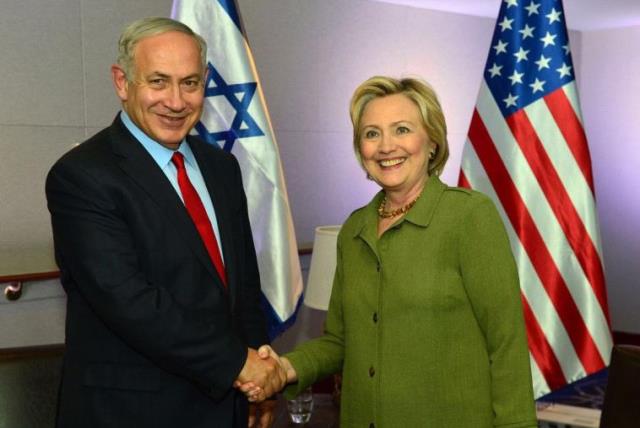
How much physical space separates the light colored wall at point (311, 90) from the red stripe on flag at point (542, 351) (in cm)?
184

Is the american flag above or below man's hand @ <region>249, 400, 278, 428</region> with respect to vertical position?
above

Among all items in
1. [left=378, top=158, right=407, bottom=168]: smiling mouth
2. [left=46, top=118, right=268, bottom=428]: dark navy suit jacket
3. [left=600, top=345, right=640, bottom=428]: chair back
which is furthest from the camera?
[left=600, top=345, right=640, bottom=428]: chair back

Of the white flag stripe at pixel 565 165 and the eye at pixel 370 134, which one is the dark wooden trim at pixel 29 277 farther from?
the white flag stripe at pixel 565 165

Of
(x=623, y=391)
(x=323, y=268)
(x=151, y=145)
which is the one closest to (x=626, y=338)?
(x=323, y=268)

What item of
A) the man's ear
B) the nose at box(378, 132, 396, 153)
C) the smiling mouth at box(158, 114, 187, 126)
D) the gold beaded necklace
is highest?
the man's ear

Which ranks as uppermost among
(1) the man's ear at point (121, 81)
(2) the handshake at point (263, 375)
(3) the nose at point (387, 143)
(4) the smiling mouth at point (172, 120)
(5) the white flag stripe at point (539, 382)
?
(1) the man's ear at point (121, 81)

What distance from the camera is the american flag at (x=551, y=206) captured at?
324 cm

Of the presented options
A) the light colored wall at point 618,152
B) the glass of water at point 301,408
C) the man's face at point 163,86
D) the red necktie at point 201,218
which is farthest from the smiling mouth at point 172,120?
the light colored wall at point 618,152

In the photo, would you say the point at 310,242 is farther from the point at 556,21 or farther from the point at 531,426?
the point at 531,426

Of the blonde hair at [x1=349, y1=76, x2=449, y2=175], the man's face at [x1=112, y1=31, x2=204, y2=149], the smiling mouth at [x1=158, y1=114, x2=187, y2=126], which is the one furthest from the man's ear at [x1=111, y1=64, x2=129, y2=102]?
the blonde hair at [x1=349, y1=76, x2=449, y2=175]

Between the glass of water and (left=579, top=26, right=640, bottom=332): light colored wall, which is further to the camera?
(left=579, top=26, right=640, bottom=332): light colored wall

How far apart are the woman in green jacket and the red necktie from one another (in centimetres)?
32

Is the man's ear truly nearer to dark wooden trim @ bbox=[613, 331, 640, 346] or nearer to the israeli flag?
the israeli flag

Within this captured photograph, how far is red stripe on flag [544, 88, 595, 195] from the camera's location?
128 inches
